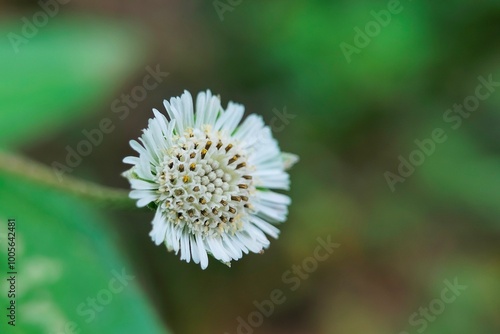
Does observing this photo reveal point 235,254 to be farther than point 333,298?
No

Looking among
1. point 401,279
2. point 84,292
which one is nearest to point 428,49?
point 401,279

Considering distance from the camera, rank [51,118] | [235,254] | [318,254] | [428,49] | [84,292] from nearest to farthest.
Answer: [235,254] < [84,292] < [51,118] < [318,254] < [428,49]

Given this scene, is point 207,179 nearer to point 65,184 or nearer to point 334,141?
point 65,184

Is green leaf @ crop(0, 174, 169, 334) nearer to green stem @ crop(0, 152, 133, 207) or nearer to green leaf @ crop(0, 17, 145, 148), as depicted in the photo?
green stem @ crop(0, 152, 133, 207)

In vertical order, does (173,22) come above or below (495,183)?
above

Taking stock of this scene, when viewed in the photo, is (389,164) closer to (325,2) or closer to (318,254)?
(318,254)

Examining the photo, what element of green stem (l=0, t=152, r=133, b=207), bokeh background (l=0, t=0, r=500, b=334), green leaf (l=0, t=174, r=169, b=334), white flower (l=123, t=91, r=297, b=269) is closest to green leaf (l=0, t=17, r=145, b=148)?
bokeh background (l=0, t=0, r=500, b=334)

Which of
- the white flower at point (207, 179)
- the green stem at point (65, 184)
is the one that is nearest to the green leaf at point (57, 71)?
the green stem at point (65, 184)
